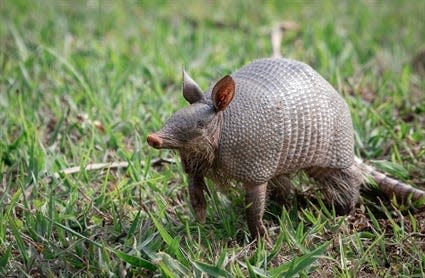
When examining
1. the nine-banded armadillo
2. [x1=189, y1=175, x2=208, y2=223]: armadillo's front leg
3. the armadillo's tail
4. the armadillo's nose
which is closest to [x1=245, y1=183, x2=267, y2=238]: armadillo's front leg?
the nine-banded armadillo

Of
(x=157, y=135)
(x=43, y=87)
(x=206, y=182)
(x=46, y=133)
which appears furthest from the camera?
(x=43, y=87)

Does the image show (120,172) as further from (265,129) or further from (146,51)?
(146,51)

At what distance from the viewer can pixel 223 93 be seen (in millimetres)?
3059

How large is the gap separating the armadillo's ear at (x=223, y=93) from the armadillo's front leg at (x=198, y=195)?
0.47 metres

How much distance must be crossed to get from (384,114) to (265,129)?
1860 millimetres

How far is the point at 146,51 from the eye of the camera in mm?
5926

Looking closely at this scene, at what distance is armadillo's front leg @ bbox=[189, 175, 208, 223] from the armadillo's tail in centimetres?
89

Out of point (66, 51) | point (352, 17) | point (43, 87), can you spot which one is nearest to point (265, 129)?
point (43, 87)

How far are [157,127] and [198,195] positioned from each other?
1153mm

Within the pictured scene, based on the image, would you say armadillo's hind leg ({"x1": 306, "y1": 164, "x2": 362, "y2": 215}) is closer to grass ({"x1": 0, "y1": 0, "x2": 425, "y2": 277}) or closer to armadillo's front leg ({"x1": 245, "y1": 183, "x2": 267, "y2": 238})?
grass ({"x1": 0, "y1": 0, "x2": 425, "y2": 277})

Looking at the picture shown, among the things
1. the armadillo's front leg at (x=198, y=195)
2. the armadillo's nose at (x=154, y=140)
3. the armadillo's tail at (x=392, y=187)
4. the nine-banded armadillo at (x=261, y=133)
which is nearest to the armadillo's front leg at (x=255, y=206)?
the nine-banded armadillo at (x=261, y=133)

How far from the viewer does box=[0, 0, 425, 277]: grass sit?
3229mm

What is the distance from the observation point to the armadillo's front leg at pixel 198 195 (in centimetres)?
345

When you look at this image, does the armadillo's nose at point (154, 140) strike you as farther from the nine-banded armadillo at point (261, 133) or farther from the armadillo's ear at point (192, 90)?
the armadillo's ear at point (192, 90)
